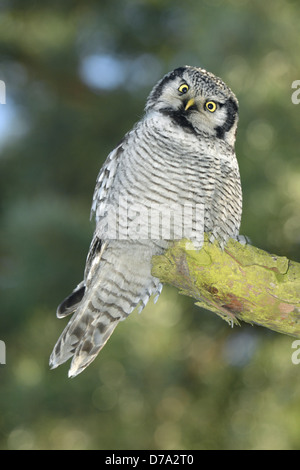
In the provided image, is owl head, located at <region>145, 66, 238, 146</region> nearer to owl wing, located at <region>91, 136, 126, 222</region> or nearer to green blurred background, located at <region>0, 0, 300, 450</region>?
owl wing, located at <region>91, 136, 126, 222</region>

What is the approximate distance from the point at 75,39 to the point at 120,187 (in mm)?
2291

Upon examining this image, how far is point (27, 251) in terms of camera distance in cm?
264

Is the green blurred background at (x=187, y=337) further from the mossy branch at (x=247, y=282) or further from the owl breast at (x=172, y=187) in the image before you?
the mossy branch at (x=247, y=282)

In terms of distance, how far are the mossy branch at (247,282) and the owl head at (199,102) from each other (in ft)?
1.51

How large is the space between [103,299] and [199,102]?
25.3 inches

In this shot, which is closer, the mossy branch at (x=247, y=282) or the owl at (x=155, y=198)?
the mossy branch at (x=247, y=282)

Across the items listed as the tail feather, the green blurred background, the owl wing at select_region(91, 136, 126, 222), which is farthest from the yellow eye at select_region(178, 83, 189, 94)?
the green blurred background

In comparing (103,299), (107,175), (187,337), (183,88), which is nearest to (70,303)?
(103,299)

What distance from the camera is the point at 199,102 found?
1526mm

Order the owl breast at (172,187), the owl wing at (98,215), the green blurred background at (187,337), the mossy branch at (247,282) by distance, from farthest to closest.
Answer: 1. the green blurred background at (187,337)
2. the owl wing at (98,215)
3. the owl breast at (172,187)
4. the mossy branch at (247,282)

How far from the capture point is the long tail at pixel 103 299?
1.56m

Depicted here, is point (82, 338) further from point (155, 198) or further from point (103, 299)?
point (155, 198)

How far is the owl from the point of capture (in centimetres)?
147

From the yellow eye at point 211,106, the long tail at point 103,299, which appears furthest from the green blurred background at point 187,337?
the yellow eye at point 211,106
